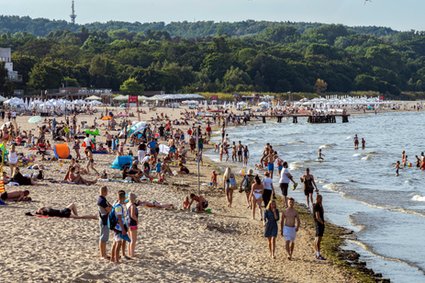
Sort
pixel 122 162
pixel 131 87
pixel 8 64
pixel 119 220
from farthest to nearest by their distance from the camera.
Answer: pixel 131 87, pixel 8 64, pixel 122 162, pixel 119 220

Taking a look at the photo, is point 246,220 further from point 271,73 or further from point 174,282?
point 271,73

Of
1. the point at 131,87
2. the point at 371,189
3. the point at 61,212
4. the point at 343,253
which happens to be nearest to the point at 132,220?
the point at 61,212

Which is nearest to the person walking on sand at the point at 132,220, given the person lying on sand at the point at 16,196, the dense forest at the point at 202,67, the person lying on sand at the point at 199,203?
the person lying on sand at the point at 16,196

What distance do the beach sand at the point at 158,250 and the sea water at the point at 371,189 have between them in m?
A: 1.56

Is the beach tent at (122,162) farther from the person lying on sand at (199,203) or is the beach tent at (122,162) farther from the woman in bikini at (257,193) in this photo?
the woman in bikini at (257,193)

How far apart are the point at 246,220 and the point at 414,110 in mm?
105729

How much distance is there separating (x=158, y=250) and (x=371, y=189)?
15.1m

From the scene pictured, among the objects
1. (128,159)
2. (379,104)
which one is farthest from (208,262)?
(379,104)

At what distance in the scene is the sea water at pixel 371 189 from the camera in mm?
15414

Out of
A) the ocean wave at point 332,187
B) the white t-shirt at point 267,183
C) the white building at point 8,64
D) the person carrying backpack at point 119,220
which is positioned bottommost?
the ocean wave at point 332,187

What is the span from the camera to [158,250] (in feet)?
41.5

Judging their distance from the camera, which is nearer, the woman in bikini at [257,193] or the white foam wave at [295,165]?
the woman in bikini at [257,193]

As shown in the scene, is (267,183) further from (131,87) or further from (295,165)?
(131,87)

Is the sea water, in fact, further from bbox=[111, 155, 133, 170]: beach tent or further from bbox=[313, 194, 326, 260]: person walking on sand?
bbox=[111, 155, 133, 170]: beach tent
